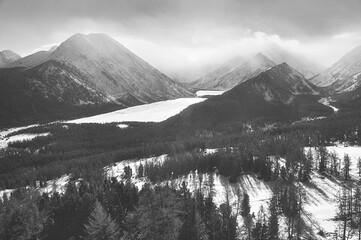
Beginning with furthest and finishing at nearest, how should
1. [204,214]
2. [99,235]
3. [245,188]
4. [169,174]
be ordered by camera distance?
[169,174] → [245,188] → [204,214] → [99,235]

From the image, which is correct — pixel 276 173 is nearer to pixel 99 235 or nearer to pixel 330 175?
pixel 330 175

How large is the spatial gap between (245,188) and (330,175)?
161 feet

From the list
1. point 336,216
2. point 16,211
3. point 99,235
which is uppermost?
point 99,235

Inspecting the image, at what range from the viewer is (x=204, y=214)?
121 meters

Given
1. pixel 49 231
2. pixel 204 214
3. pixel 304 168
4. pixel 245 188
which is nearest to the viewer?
pixel 204 214

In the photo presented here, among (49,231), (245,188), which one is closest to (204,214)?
(245,188)

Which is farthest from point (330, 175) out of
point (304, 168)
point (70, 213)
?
point (70, 213)

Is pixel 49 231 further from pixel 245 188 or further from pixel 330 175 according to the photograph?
pixel 330 175

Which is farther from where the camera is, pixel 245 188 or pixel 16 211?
pixel 245 188

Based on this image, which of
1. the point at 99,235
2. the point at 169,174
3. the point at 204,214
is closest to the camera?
the point at 99,235

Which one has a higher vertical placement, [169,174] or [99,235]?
[99,235]

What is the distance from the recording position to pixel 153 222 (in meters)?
88.8

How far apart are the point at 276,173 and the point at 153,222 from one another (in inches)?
3935

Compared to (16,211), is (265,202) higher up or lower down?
lower down
